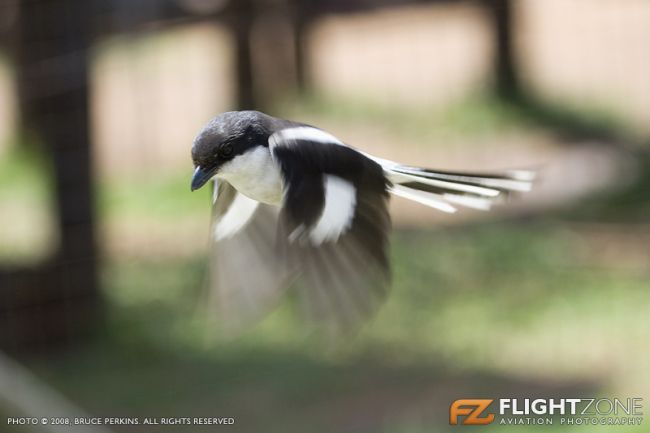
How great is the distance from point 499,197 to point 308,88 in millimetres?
7061

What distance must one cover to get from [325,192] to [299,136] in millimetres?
123

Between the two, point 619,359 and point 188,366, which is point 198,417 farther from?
point 619,359

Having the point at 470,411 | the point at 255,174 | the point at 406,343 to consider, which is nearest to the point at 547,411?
the point at 470,411

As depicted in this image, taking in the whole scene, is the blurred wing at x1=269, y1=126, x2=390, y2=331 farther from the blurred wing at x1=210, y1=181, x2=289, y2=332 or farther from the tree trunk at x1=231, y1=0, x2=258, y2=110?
the tree trunk at x1=231, y1=0, x2=258, y2=110

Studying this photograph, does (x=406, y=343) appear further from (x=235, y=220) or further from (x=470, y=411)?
(x=235, y=220)

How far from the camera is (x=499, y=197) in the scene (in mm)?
2211

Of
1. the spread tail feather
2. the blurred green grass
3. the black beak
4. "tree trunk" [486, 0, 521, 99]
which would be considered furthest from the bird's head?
"tree trunk" [486, 0, 521, 99]

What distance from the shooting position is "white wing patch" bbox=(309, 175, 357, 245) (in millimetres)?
2127

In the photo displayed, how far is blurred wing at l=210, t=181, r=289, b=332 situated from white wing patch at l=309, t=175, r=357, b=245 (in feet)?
1.18

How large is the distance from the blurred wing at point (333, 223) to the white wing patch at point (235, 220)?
0.49 metres

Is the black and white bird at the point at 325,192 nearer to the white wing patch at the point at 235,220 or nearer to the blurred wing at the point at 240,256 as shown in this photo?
the blurred wing at the point at 240,256

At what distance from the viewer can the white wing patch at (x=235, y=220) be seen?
2656mm

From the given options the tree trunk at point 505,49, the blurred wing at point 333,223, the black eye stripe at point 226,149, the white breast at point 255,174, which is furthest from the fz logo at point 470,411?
the tree trunk at point 505,49

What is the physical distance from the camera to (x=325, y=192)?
2150 mm
